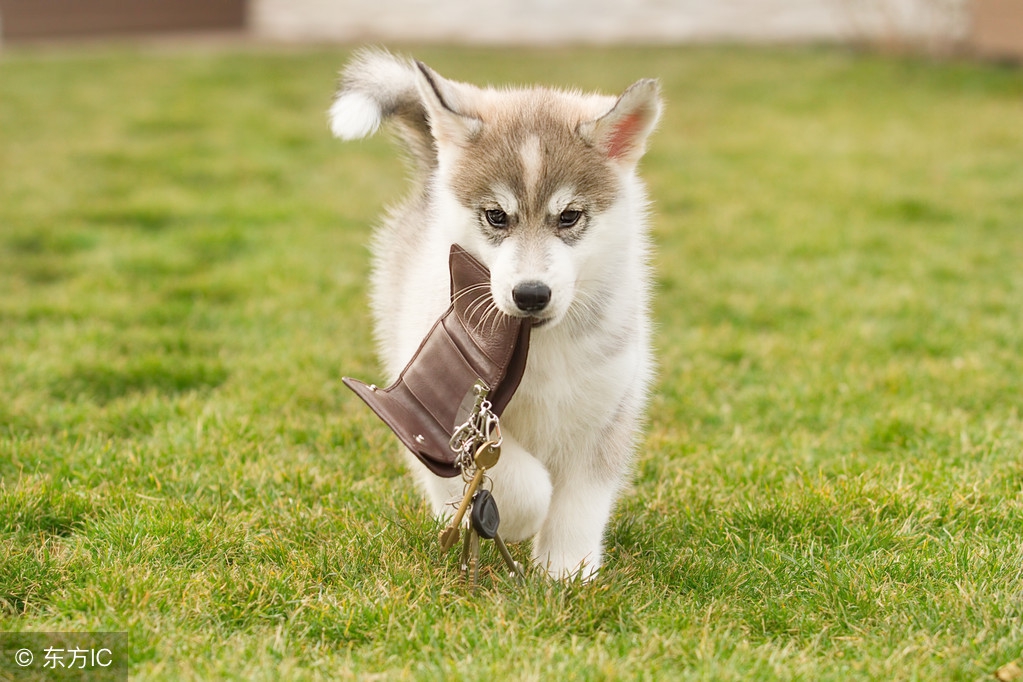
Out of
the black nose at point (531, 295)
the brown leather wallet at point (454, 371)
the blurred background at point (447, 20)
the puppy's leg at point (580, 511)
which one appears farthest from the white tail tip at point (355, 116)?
the blurred background at point (447, 20)

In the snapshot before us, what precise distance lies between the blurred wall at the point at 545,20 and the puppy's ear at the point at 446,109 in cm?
1254

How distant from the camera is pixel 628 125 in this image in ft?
9.68

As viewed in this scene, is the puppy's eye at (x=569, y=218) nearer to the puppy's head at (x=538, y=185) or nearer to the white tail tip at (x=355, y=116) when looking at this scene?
the puppy's head at (x=538, y=185)

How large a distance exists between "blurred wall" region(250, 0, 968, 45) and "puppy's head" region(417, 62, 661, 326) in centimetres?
1245

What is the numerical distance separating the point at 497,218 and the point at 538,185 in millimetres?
141

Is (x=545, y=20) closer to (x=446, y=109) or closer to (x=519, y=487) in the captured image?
(x=446, y=109)

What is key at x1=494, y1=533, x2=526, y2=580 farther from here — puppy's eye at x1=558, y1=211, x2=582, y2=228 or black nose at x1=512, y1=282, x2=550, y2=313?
puppy's eye at x1=558, y1=211, x2=582, y2=228

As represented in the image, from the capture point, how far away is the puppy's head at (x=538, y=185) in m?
2.68

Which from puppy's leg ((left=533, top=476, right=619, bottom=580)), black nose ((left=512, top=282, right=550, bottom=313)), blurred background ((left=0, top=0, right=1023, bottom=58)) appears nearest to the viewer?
black nose ((left=512, top=282, right=550, bottom=313))

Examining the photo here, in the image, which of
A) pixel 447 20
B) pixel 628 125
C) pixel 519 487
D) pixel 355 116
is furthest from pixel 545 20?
pixel 519 487

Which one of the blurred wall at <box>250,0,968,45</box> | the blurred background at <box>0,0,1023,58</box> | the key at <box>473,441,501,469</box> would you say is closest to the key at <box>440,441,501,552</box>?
the key at <box>473,441,501,469</box>

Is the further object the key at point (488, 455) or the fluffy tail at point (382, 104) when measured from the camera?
the fluffy tail at point (382, 104)

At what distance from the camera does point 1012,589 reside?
9.40 feet

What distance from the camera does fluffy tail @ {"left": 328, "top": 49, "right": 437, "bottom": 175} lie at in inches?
131
